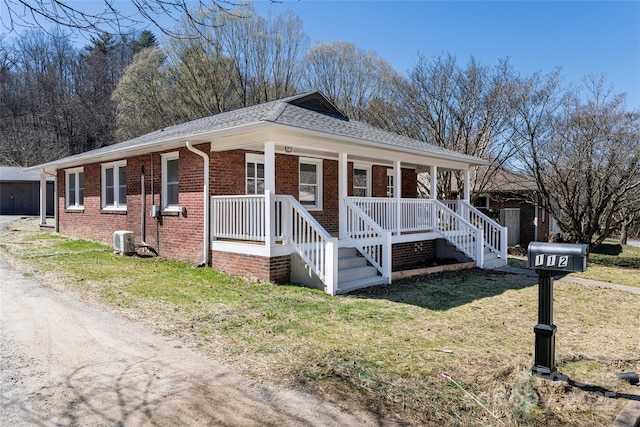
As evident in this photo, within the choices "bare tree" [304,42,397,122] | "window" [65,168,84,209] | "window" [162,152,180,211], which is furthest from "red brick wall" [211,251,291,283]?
"bare tree" [304,42,397,122]

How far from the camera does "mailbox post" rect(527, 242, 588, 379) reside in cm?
374

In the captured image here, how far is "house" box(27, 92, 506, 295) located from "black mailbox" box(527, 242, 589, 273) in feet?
13.2

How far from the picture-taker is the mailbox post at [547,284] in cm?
374

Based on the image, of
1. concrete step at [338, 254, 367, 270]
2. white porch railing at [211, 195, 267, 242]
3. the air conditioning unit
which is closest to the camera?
white porch railing at [211, 195, 267, 242]

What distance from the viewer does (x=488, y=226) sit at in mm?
12891

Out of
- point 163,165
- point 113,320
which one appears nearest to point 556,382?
point 113,320

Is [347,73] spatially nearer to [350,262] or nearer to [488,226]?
[488,226]

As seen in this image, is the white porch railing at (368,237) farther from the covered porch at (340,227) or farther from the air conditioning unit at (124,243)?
the air conditioning unit at (124,243)

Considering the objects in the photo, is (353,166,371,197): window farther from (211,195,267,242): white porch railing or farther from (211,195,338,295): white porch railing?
(211,195,267,242): white porch railing

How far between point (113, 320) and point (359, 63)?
23.6m

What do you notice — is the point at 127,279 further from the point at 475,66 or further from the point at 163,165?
the point at 475,66

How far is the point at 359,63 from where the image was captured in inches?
1020

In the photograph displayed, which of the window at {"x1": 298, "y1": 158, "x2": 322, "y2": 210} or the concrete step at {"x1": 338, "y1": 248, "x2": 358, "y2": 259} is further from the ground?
the window at {"x1": 298, "y1": 158, "x2": 322, "y2": 210}

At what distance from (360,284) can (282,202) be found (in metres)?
2.24
